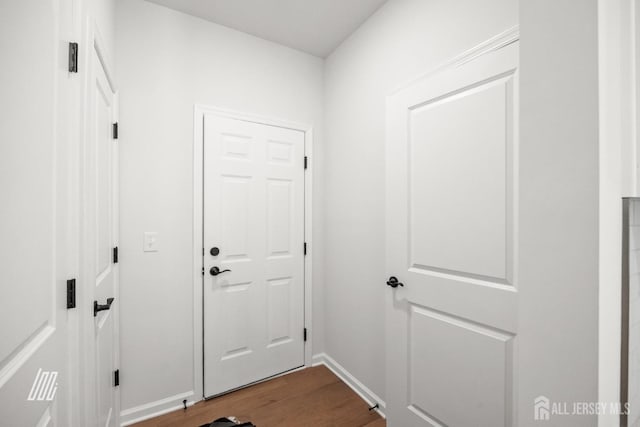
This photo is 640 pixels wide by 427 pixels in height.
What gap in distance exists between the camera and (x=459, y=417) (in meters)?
1.35

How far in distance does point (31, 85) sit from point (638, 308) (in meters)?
1.67

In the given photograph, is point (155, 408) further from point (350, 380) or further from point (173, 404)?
point (350, 380)

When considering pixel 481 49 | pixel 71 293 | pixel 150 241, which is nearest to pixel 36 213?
pixel 71 293

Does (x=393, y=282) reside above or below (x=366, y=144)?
below

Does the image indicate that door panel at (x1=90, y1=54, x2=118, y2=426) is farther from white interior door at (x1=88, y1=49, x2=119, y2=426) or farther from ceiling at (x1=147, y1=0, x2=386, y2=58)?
ceiling at (x1=147, y1=0, x2=386, y2=58)

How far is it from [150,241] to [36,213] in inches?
47.6

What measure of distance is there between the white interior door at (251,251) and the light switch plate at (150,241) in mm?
308

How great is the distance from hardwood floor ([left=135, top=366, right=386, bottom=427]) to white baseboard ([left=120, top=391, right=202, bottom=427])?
1.4 inches

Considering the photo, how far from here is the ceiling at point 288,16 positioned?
1.88 metres

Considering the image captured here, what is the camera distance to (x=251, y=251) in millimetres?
2170

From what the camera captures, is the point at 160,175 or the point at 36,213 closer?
the point at 36,213

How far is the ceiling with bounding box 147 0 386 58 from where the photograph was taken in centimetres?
188

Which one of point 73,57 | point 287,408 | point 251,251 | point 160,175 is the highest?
point 73,57

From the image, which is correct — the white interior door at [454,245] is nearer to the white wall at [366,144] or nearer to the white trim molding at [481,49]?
Result: the white trim molding at [481,49]
